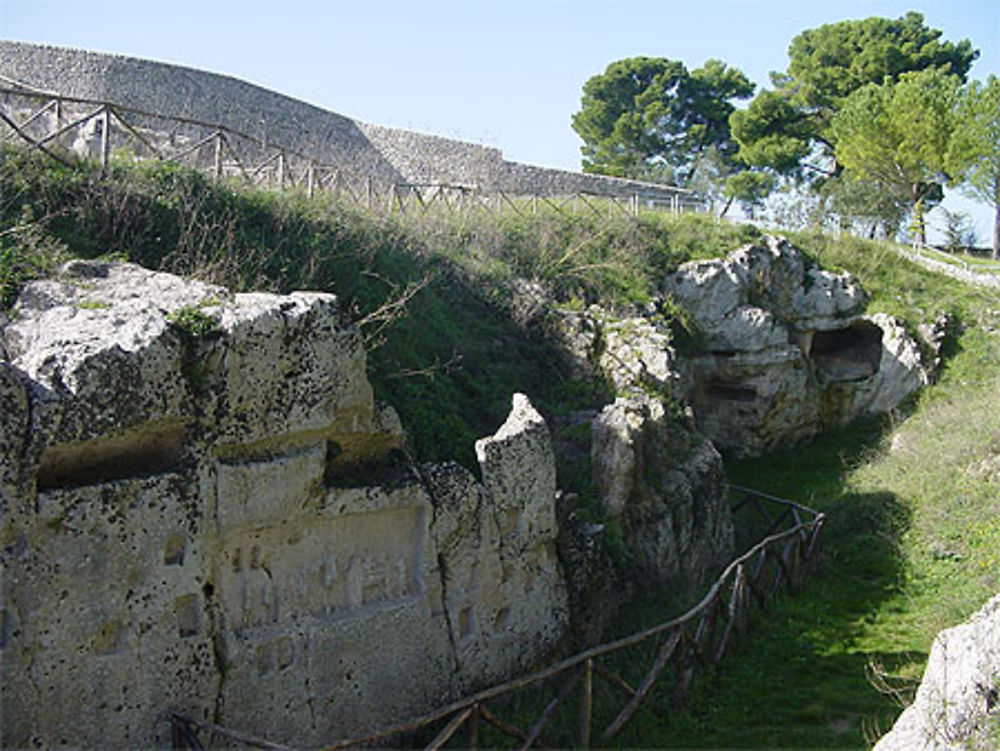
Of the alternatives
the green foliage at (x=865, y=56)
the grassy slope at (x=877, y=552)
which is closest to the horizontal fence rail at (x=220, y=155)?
the grassy slope at (x=877, y=552)

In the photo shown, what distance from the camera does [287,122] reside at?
2598 centimetres

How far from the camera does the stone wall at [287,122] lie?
76.1 ft

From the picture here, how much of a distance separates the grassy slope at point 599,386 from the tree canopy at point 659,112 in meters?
21.1

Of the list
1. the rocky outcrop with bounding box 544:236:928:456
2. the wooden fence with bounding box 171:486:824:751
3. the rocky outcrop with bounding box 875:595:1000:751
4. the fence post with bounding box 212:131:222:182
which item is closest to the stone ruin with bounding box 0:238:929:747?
the wooden fence with bounding box 171:486:824:751

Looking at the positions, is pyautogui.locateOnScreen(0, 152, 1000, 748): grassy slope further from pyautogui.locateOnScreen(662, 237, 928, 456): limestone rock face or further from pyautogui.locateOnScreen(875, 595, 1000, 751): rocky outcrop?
pyautogui.locateOnScreen(875, 595, 1000, 751): rocky outcrop

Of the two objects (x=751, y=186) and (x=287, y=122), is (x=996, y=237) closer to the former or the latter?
(x=751, y=186)

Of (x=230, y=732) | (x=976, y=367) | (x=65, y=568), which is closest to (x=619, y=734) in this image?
(x=230, y=732)

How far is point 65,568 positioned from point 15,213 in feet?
13.4

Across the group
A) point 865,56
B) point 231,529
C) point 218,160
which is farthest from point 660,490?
point 865,56

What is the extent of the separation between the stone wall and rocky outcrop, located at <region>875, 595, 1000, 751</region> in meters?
16.1

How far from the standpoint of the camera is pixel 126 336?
6.65 m

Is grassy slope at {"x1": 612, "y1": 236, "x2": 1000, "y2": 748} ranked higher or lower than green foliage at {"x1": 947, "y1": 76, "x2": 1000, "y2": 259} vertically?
lower

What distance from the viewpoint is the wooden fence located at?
712cm

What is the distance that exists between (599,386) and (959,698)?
798 centimetres
